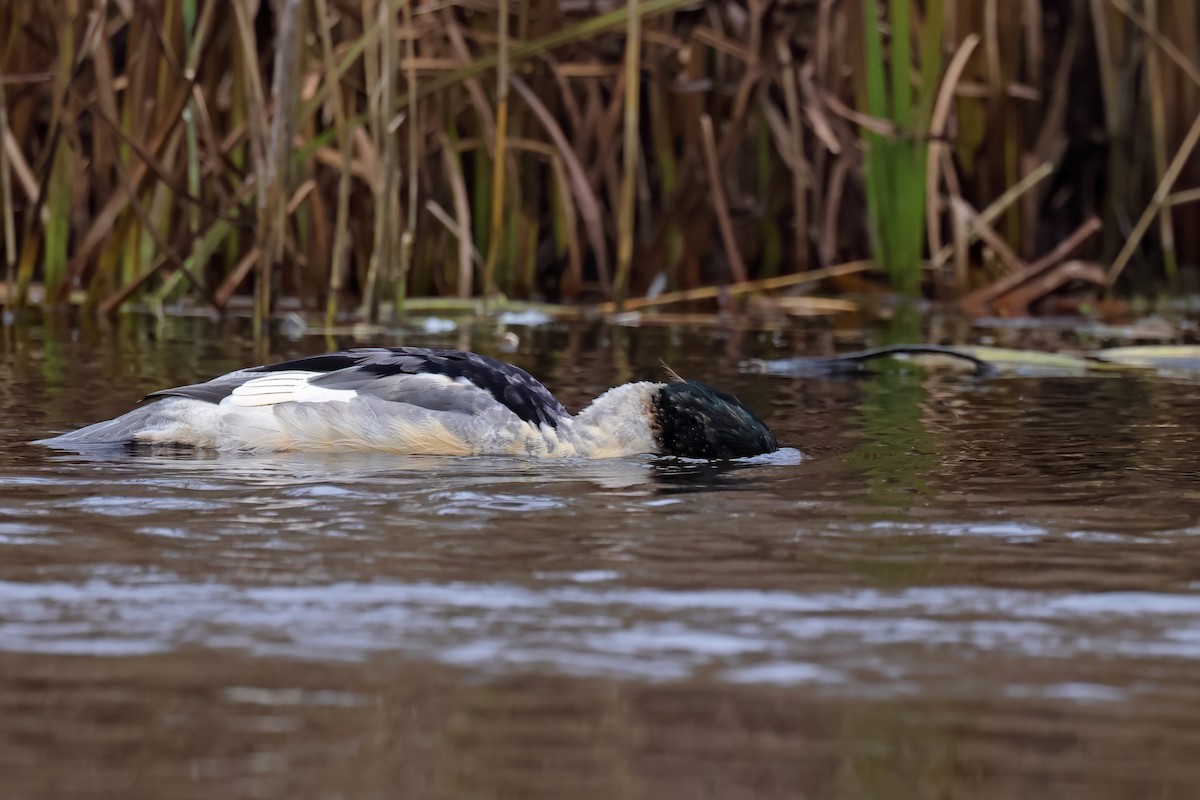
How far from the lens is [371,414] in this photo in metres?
5.66

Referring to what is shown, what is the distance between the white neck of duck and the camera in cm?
578

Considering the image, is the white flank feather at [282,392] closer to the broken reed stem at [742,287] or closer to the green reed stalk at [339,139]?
the green reed stalk at [339,139]

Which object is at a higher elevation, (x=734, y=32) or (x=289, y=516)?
(x=734, y=32)

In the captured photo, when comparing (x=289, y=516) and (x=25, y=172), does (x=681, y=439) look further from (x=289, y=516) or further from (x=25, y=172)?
(x=25, y=172)

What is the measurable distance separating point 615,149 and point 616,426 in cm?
484

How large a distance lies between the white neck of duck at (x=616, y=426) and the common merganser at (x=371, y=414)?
0.06 meters

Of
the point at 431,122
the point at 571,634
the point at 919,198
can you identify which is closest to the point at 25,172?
the point at 431,122

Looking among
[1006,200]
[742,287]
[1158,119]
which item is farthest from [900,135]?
[1158,119]

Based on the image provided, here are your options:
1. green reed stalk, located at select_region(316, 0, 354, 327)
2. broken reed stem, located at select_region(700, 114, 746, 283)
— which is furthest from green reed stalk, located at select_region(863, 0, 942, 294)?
green reed stalk, located at select_region(316, 0, 354, 327)

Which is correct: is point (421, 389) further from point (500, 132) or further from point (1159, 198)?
point (1159, 198)

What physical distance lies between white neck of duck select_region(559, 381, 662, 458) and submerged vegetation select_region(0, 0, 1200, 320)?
9.43 ft

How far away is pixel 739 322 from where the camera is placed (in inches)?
394

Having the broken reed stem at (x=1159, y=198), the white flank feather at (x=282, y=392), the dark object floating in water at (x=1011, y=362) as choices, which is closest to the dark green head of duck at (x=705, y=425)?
the white flank feather at (x=282, y=392)

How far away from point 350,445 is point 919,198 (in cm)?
528
